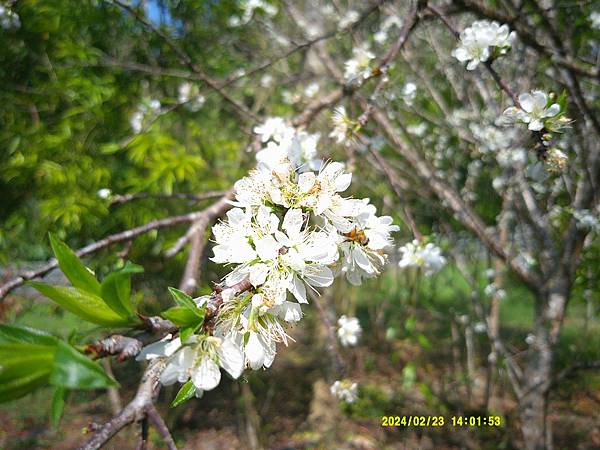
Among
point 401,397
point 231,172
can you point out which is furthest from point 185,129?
point 401,397

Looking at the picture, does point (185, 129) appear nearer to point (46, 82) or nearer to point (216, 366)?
point (46, 82)

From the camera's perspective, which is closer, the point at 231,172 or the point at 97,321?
the point at 97,321

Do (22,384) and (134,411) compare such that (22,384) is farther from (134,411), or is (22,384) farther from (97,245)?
(97,245)

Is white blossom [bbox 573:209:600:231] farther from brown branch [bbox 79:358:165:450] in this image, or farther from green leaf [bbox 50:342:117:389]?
green leaf [bbox 50:342:117:389]

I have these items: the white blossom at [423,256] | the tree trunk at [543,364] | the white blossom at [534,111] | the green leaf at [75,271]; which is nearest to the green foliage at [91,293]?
the green leaf at [75,271]

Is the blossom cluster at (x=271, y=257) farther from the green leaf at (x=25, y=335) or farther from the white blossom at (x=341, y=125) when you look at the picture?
the white blossom at (x=341, y=125)

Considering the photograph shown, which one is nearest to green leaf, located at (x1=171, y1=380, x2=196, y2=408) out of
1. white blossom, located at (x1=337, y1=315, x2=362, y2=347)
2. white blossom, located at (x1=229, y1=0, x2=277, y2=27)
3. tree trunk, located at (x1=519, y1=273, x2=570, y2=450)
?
white blossom, located at (x1=337, y1=315, x2=362, y2=347)
